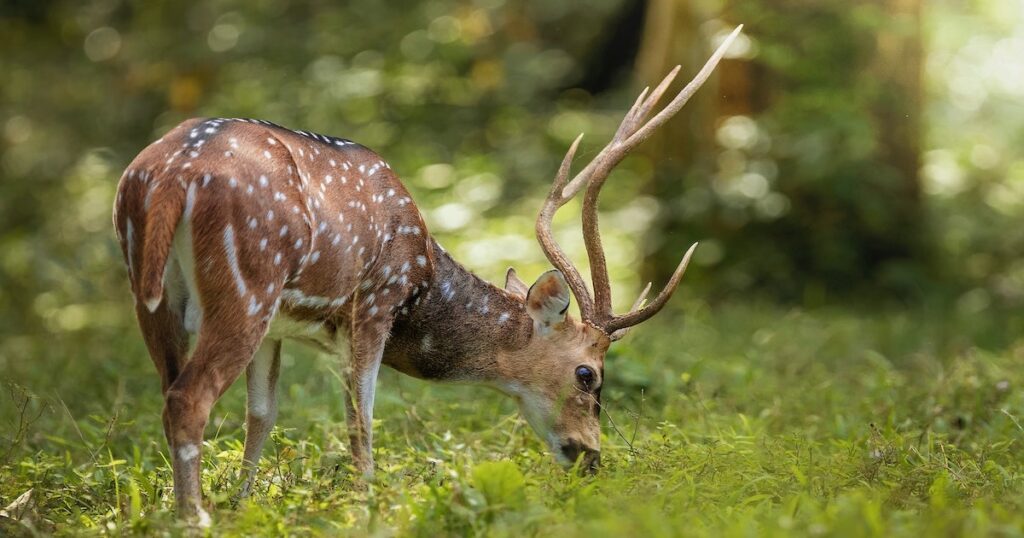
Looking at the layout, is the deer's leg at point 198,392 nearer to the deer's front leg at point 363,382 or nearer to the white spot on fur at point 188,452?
the white spot on fur at point 188,452

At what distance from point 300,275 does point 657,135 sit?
267 inches

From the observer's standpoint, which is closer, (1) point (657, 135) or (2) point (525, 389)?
(2) point (525, 389)

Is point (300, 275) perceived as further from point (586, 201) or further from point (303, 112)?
point (303, 112)

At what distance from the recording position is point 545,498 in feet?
13.8

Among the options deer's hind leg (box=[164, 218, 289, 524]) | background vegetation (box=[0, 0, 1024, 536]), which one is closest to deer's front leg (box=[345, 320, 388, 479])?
background vegetation (box=[0, 0, 1024, 536])

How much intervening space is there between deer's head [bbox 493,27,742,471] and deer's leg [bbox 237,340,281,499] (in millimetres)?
1058

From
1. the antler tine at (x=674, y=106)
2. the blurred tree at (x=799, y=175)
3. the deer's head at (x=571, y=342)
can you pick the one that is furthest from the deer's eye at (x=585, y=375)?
the blurred tree at (x=799, y=175)

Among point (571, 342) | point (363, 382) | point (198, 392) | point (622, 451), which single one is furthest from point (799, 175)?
point (198, 392)

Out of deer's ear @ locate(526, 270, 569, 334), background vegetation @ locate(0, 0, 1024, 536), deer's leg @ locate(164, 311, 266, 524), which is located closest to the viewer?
deer's leg @ locate(164, 311, 266, 524)

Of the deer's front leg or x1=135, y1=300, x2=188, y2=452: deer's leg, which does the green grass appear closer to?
the deer's front leg

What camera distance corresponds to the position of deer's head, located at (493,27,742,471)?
5.43 metres

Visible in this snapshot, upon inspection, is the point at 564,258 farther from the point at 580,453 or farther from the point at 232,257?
the point at 232,257

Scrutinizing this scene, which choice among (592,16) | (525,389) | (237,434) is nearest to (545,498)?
(525,389)

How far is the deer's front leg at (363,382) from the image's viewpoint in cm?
491
